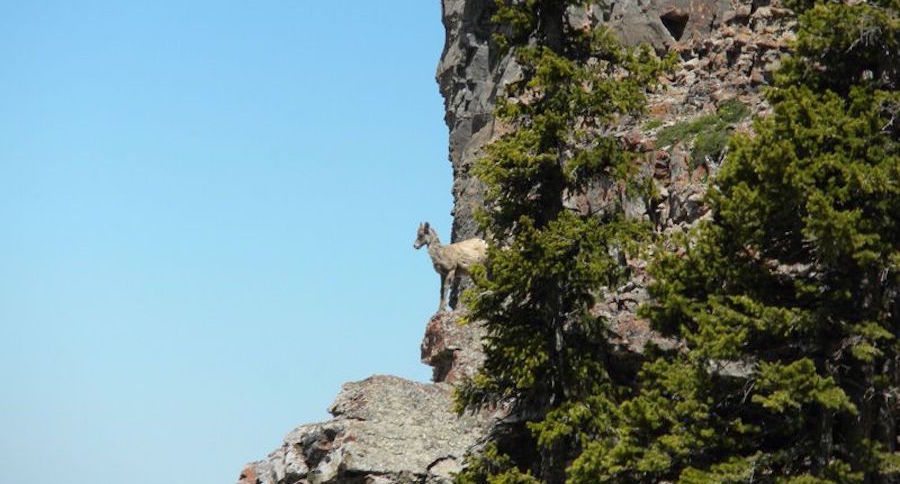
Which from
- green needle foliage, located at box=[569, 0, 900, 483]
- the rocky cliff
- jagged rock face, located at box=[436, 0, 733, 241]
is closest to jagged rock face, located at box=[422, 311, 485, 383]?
the rocky cliff

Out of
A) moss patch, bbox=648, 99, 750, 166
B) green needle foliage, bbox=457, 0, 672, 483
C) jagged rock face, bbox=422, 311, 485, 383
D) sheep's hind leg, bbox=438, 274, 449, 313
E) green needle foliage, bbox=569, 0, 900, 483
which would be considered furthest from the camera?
sheep's hind leg, bbox=438, 274, 449, 313

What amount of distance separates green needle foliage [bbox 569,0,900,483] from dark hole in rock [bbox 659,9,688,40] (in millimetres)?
21639

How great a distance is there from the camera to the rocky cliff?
32.7m

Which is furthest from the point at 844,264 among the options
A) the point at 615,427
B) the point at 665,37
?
the point at 665,37

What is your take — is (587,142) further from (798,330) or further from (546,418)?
(798,330)

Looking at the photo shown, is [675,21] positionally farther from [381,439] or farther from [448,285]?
[381,439]

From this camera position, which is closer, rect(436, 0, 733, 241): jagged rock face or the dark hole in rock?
the dark hole in rock

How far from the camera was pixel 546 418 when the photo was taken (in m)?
27.1

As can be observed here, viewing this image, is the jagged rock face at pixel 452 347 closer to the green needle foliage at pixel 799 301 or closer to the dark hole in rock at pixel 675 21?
the green needle foliage at pixel 799 301

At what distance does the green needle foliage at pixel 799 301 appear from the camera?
22312 mm

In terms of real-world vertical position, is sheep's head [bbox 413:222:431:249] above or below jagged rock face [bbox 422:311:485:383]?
above

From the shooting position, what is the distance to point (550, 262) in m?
28.0

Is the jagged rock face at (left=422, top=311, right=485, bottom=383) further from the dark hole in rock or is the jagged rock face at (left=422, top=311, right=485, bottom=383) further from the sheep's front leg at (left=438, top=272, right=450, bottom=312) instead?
the dark hole in rock

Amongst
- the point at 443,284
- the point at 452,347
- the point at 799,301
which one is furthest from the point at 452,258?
the point at 799,301
